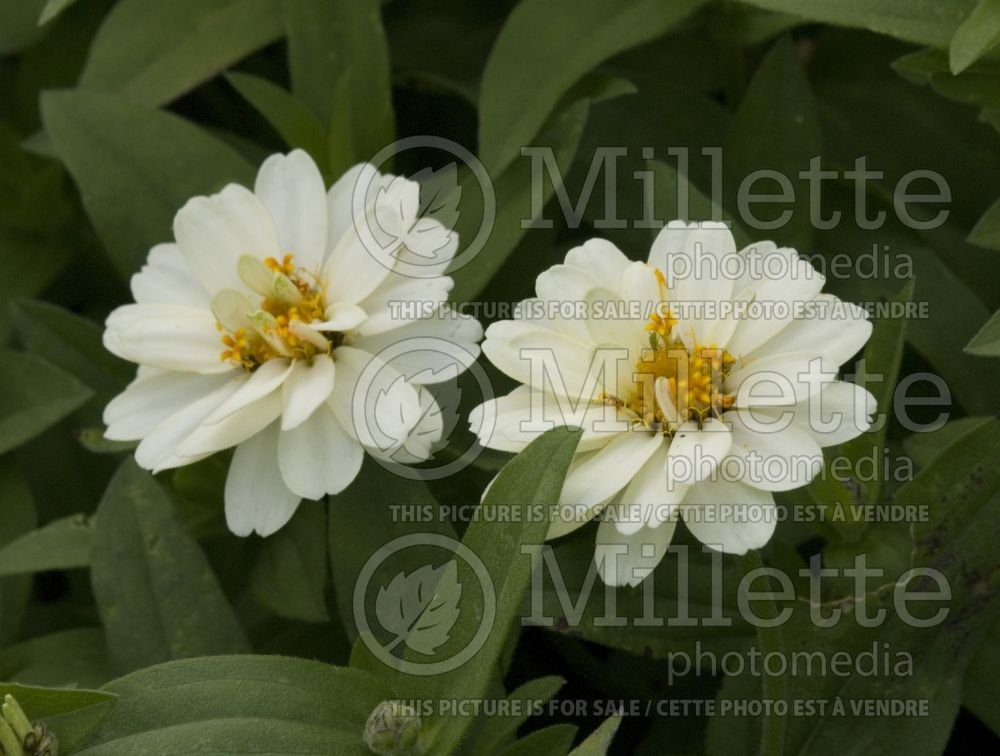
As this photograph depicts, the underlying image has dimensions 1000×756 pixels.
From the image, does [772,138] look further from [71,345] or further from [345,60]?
[71,345]

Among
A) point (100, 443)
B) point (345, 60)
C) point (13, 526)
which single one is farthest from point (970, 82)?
point (13, 526)

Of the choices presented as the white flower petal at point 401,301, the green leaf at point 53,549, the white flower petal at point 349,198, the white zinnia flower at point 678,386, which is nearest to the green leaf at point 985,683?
the white zinnia flower at point 678,386

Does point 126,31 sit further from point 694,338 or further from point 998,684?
point 998,684

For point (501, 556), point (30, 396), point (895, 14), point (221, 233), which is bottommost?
point (30, 396)

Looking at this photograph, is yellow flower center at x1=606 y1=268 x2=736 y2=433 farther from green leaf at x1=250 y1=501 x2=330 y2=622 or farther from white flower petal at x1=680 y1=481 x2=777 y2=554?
green leaf at x1=250 y1=501 x2=330 y2=622

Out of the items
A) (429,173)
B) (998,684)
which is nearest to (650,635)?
(998,684)

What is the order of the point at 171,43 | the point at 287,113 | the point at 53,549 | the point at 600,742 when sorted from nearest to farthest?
1. the point at 600,742
2. the point at 53,549
3. the point at 287,113
4. the point at 171,43

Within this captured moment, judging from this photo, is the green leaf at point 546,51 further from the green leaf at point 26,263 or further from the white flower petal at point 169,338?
the green leaf at point 26,263
